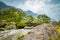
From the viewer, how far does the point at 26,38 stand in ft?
29.1

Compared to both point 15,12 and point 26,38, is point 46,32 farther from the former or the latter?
point 15,12

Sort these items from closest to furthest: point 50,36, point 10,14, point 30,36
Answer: point 30,36, point 50,36, point 10,14

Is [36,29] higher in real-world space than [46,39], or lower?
higher

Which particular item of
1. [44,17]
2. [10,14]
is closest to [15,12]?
[10,14]

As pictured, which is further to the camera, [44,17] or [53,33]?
[44,17]

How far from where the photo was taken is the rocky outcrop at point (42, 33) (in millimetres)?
8844

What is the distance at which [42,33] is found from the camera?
905 centimetres

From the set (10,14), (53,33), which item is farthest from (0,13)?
(53,33)

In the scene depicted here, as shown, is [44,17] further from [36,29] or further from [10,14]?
[36,29]

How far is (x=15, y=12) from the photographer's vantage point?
79.3m

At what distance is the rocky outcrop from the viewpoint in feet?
29.0

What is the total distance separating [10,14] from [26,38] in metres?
68.3

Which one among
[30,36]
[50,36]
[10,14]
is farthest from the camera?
[10,14]

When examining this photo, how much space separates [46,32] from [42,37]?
0.60 meters
